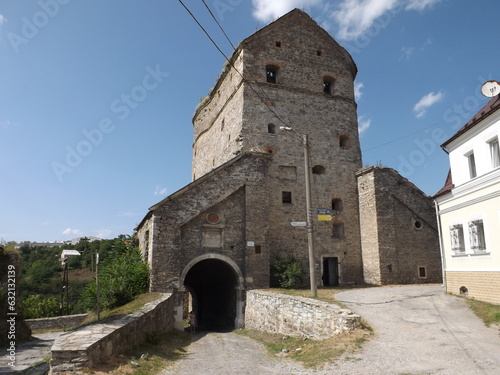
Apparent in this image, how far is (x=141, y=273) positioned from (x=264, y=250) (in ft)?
19.6

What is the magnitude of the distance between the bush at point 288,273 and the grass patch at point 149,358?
6.55 meters

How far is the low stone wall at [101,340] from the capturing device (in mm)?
7098

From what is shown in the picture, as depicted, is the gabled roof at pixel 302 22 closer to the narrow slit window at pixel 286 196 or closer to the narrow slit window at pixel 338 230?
the narrow slit window at pixel 286 196

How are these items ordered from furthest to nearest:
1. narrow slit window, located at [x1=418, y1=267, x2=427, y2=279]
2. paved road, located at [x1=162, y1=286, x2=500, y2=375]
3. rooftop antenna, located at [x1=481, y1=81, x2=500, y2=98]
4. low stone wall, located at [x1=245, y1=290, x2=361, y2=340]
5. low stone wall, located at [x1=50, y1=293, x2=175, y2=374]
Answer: narrow slit window, located at [x1=418, y1=267, x2=427, y2=279], rooftop antenna, located at [x1=481, y1=81, x2=500, y2=98], low stone wall, located at [x1=245, y1=290, x2=361, y2=340], paved road, located at [x1=162, y1=286, x2=500, y2=375], low stone wall, located at [x1=50, y1=293, x2=175, y2=374]

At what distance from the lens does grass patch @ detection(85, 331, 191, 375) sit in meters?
7.78

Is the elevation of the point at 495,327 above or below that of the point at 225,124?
below

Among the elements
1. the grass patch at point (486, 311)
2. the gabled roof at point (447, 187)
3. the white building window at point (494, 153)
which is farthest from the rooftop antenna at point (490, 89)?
the grass patch at point (486, 311)

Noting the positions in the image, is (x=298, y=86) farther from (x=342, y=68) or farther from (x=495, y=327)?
(x=495, y=327)

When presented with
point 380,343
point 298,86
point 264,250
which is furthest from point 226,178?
point 380,343

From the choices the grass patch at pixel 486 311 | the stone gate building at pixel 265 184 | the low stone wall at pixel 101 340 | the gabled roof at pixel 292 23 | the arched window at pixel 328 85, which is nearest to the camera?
the low stone wall at pixel 101 340

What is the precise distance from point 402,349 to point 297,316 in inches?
178

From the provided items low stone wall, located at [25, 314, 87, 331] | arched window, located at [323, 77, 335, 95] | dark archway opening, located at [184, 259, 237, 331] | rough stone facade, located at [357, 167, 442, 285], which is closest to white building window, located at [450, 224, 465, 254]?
rough stone facade, located at [357, 167, 442, 285]

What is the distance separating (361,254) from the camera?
22.1 m

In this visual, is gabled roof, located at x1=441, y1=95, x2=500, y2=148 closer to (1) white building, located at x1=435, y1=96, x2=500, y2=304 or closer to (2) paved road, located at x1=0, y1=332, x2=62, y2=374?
(1) white building, located at x1=435, y1=96, x2=500, y2=304
